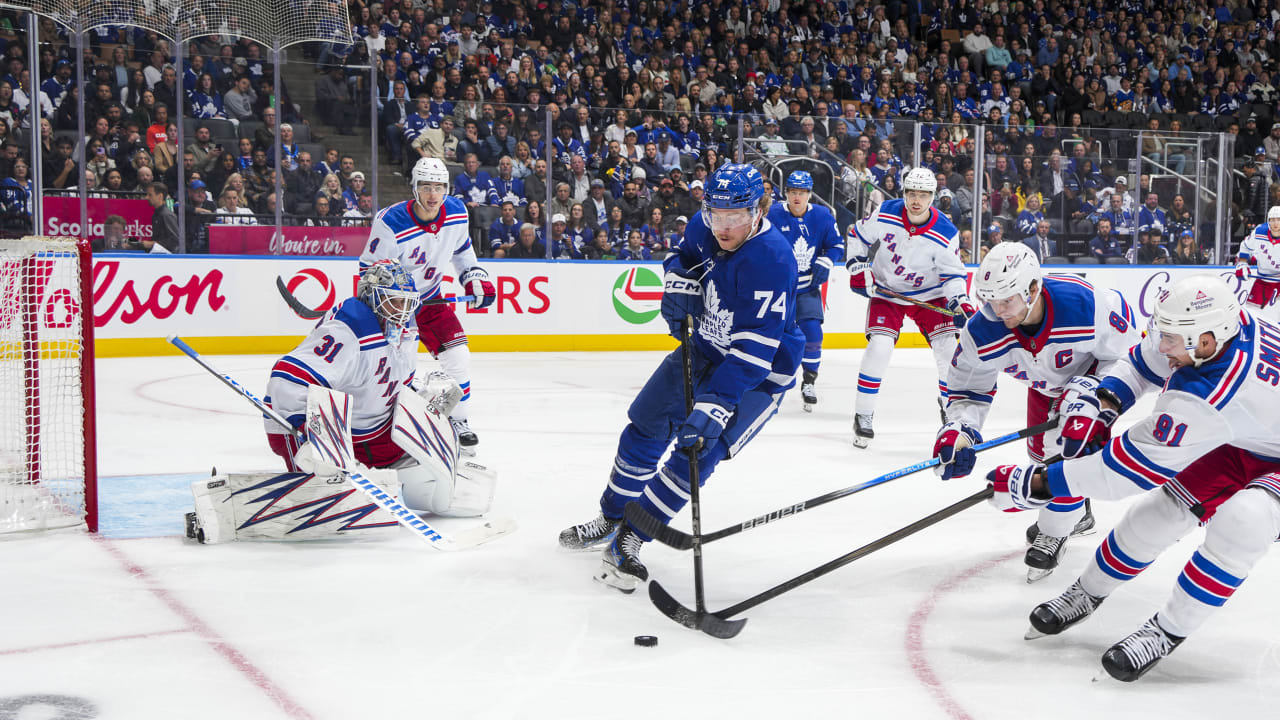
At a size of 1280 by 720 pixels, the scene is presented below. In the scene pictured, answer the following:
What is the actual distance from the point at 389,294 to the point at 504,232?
5421 mm

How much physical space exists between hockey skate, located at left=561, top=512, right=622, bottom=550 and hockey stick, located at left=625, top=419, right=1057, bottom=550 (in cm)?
36

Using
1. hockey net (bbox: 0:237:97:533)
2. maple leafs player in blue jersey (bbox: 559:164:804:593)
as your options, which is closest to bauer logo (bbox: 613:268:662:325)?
hockey net (bbox: 0:237:97:533)

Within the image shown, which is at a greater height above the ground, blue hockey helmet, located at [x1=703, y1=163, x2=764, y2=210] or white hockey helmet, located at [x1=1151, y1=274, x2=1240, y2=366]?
blue hockey helmet, located at [x1=703, y1=163, x2=764, y2=210]

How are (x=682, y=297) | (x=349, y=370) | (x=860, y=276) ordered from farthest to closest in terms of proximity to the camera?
(x=860, y=276) < (x=349, y=370) < (x=682, y=297)

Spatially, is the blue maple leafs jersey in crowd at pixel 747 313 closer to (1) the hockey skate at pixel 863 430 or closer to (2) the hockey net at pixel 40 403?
(2) the hockey net at pixel 40 403

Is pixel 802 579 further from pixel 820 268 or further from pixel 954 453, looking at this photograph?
pixel 820 268

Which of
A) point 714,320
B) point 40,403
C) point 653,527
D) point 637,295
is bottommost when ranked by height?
point 653,527

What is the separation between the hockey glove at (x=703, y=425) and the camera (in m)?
2.87

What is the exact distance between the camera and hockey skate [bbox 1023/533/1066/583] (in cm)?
329

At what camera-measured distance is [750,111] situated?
11.8 meters

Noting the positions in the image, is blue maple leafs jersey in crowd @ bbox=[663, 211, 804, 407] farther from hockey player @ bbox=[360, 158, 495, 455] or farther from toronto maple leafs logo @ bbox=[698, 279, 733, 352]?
hockey player @ bbox=[360, 158, 495, 455]

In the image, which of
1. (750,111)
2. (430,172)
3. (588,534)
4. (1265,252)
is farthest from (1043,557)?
(750,111)

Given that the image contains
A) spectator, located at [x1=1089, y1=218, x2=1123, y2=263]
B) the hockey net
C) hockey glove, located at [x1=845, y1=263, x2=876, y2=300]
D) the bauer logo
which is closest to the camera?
the hockey net

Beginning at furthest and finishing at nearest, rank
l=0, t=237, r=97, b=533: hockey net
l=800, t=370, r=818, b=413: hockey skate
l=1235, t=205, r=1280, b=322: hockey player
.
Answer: l=1235, t=205, r=1280, b=322: hockey player < l=800, t=370, r=818, b=413: hockey skate < l=0, t=237, r=97, b=533: hockey net
